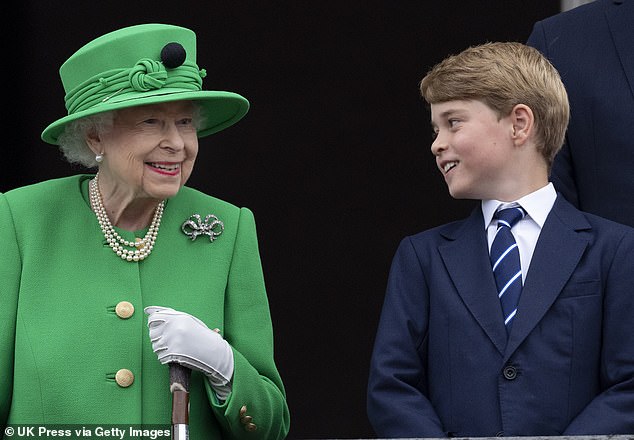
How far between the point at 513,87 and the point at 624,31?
1.46 feet

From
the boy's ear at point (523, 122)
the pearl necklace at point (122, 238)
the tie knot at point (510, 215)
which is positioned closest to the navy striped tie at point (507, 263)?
the tie knot at point (510, 215)

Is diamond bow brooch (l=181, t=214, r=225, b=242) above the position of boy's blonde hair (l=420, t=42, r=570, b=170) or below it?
below

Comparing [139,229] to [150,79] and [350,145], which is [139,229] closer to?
[150,79]

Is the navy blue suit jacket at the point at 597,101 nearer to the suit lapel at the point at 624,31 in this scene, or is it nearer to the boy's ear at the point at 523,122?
the suit lapel at the point at 624,31

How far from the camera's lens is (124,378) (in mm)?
3471

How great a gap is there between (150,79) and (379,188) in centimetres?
247

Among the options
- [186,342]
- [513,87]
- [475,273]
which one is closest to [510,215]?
[475,273]

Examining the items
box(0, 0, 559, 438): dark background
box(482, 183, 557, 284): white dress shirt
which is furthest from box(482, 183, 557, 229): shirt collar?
box(0, 0, 559, 438): dark background

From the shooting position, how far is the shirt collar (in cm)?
383

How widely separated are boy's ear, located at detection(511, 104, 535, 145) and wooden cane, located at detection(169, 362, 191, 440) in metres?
1.09

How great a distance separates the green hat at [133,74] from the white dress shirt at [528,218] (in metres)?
0.70

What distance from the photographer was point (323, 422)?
5844mm

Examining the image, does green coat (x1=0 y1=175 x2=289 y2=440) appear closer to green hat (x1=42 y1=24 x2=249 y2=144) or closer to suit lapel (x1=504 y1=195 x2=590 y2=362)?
green hat (x1=42 y1=24 x2=249 y2=144)

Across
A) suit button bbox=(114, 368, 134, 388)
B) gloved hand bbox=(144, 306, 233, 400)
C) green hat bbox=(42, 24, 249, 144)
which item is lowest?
suit button bbox=(114, 368, 134, 388)
